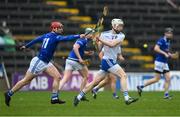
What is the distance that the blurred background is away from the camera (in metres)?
35.3

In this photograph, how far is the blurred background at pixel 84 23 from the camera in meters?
35.3

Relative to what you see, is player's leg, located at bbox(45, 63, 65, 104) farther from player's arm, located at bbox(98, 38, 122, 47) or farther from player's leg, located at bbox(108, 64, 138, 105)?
player's arm, located at bbox(98, 38, 122, 47)

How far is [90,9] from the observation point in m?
39.7

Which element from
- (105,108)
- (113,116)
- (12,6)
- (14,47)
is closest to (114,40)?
(105,108)

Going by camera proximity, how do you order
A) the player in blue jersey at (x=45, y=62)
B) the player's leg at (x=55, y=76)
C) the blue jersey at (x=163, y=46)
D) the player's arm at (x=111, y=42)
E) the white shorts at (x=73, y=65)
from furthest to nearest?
the blue jersey at (x=163, y=46) < the white shorts at (x=73, y=65) < the player's leg at (x=55, y=76) < the player in blue jersey at (x=45, y=62) < the player's arm at (x=111, y=42)

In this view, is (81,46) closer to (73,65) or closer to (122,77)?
(73,65)

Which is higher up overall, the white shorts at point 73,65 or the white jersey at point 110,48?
the white jersey at point 110,48

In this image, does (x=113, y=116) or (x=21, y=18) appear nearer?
(x=113, y=116)

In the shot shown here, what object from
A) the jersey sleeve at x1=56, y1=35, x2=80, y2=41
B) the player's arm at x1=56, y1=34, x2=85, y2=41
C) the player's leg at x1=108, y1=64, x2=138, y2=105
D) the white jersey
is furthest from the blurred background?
the player's leg at x1=108, y1=64, x2=138, y2=105

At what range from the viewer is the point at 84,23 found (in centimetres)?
3825

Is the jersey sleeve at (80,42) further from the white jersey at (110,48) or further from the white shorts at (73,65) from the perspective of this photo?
the white jersey at (110,48)

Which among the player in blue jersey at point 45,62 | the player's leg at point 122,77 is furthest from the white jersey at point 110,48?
the player in blue jersey at point 45,62

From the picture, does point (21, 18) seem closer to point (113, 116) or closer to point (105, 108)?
point (105, 108)

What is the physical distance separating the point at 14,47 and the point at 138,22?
748 centimetres
